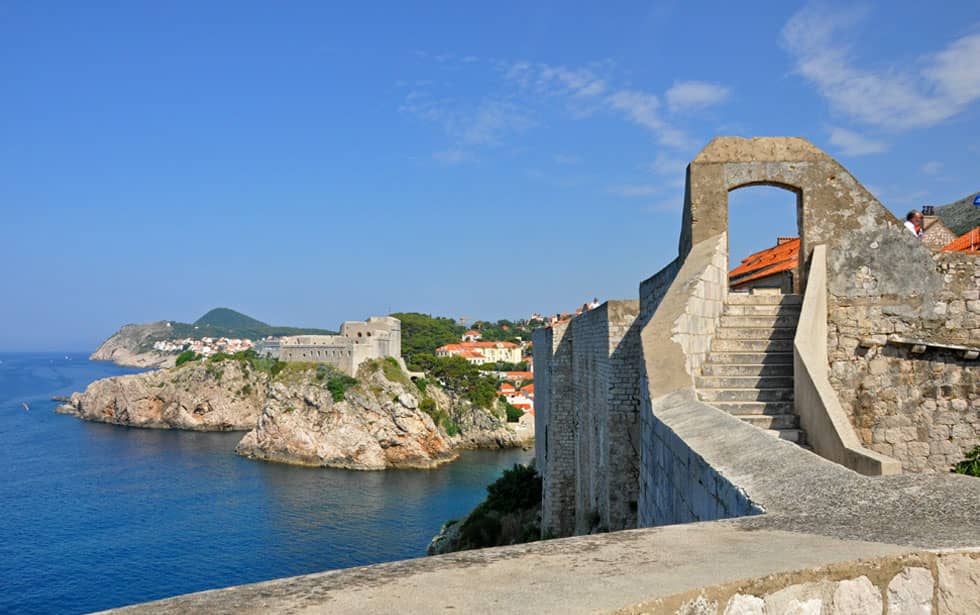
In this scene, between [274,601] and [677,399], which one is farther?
[677,399]

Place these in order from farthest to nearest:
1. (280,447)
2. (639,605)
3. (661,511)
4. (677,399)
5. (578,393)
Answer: (280,447), (578,393), (677,399), (661,511), (639,605)

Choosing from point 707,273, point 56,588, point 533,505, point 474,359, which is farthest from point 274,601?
point 474,359

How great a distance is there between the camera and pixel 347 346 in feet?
217

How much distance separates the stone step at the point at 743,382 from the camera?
7.14 meters

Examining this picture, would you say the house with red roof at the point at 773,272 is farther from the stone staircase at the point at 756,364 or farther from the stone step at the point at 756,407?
the stone step at the point at 756,407

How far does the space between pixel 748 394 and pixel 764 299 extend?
2.09 m

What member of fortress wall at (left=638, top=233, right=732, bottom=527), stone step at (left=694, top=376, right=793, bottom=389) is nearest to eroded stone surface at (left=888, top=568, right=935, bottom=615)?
fortress wall at (left=638, top=233, right=732, bottom=527)

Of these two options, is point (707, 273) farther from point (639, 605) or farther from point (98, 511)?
point (98, 511)

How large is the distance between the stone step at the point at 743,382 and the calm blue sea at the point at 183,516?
2866 centimetres

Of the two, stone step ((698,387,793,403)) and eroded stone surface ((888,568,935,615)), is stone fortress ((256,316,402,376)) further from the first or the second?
eroded stone surface ((888,568,935,615))

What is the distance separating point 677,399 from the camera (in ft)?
20.1

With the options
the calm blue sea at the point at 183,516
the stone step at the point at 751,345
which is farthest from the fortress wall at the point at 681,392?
the calm blue sea at the point at 183,516

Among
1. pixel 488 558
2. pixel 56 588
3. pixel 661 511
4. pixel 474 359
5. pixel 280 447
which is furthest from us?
pixel 474 359

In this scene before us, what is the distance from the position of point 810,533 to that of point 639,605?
100cm
